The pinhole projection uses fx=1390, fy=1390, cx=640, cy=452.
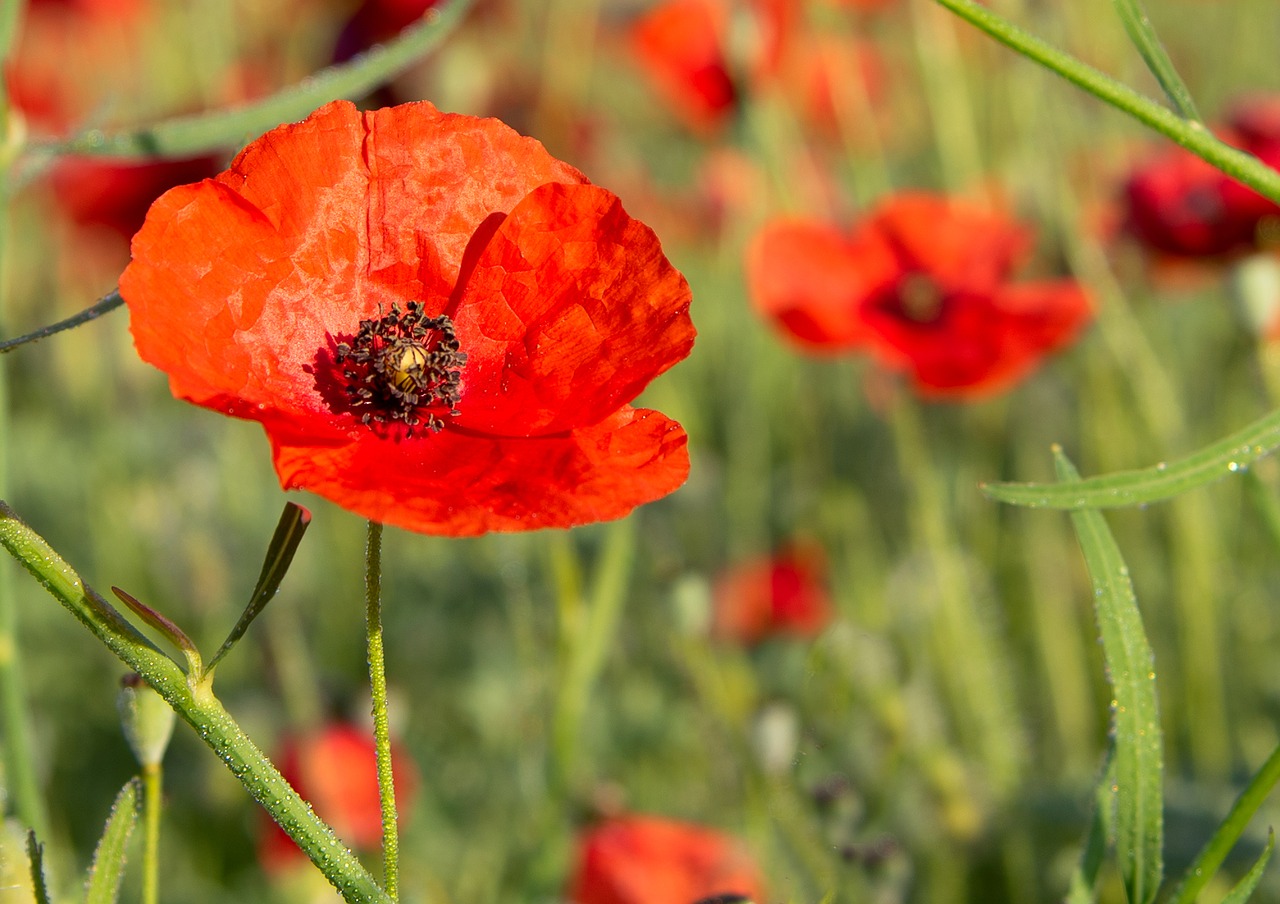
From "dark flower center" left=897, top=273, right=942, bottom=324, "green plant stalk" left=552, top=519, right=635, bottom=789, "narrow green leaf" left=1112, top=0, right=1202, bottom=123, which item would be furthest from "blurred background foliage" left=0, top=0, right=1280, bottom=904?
"narrow green leaf" left=1112, top=0, right=1202, bottom=123

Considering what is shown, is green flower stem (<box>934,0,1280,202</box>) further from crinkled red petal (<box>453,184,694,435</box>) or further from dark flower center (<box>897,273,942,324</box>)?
dark flower center (<box>897,273,942,324</box>)


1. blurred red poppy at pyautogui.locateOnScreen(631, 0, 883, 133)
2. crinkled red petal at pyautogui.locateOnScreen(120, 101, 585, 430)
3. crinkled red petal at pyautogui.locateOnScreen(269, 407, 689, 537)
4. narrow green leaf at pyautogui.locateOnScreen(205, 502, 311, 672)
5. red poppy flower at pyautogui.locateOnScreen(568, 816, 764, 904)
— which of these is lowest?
Answer: red poppy flower at pyautogui.locateOnScreen(568, 816, 764, 904)

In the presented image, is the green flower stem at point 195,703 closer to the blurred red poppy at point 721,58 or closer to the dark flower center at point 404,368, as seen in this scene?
the dark flower center at point 404,368

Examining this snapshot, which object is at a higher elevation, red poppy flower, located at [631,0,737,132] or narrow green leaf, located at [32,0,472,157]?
red poppy flower, located at [631,0,737,132]

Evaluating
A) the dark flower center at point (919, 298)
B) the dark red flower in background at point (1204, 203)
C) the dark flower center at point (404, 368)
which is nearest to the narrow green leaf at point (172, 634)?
the dark flower center at point (404, 368)

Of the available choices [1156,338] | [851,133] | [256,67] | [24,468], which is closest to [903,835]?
[851,133]

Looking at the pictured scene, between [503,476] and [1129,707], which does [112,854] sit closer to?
[503,476]
